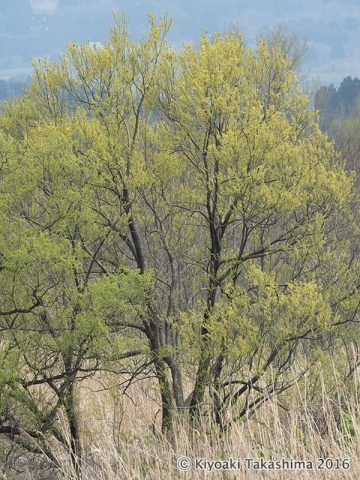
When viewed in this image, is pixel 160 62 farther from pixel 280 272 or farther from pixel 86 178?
pixel 280 272

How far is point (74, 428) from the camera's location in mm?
9484

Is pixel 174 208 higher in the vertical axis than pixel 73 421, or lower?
higher

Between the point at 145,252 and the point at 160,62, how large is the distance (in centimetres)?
343

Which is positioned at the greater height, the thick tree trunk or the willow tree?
the willow tree

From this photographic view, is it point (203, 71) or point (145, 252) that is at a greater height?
point (203, 71)

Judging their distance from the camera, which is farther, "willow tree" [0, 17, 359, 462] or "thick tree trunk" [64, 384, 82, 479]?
"thick tree trunk" [64, 384, 82, 479]

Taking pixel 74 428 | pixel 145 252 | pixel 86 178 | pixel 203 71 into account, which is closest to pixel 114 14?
pixel 203 71

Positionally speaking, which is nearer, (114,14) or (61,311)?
(61,311)

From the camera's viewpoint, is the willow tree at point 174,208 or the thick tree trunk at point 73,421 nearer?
the willow tree at point 174,208

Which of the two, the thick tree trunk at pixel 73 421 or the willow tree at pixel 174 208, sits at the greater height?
the willow tree at pixel 174 208

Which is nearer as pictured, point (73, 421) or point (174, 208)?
point (73, 421)

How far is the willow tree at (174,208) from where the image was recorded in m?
8.46

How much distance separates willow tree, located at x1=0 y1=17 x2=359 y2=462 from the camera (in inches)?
333

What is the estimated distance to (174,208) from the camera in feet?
37.0
